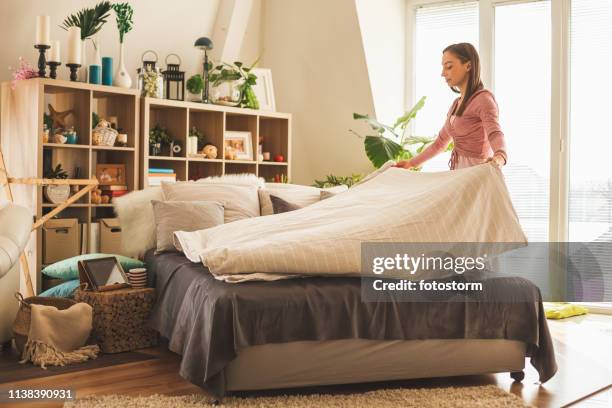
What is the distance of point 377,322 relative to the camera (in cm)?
283

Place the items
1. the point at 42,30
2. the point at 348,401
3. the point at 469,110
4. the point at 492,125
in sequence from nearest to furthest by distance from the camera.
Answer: the point at 348,401 → the point at 492,125 → the point at 469,110 → the point at 42,30

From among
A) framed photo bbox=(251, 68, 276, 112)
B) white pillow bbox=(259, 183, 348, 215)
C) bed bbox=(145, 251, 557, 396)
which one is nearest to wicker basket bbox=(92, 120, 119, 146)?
white pillow bbox=(259, 183, 348, 215)

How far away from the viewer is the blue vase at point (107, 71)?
5004mm

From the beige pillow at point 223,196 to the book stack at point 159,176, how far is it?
2.90 ft

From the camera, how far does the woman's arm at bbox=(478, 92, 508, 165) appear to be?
321 cm

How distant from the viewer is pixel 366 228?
9.79ft

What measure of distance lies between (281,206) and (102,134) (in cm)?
143

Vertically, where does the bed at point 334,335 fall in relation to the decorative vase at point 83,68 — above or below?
below

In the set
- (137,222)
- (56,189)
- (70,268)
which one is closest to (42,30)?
(56,189)

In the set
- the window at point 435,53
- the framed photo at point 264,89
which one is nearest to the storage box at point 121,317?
the framed photo at point 264,89

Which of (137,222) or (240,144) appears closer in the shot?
(137,222)

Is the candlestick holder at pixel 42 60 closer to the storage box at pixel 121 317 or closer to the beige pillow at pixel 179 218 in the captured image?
the beige pillow at pixel 179 218

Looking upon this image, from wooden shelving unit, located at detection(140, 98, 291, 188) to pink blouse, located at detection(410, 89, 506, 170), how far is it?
2344mm

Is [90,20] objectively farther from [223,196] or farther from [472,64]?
[472,64]
